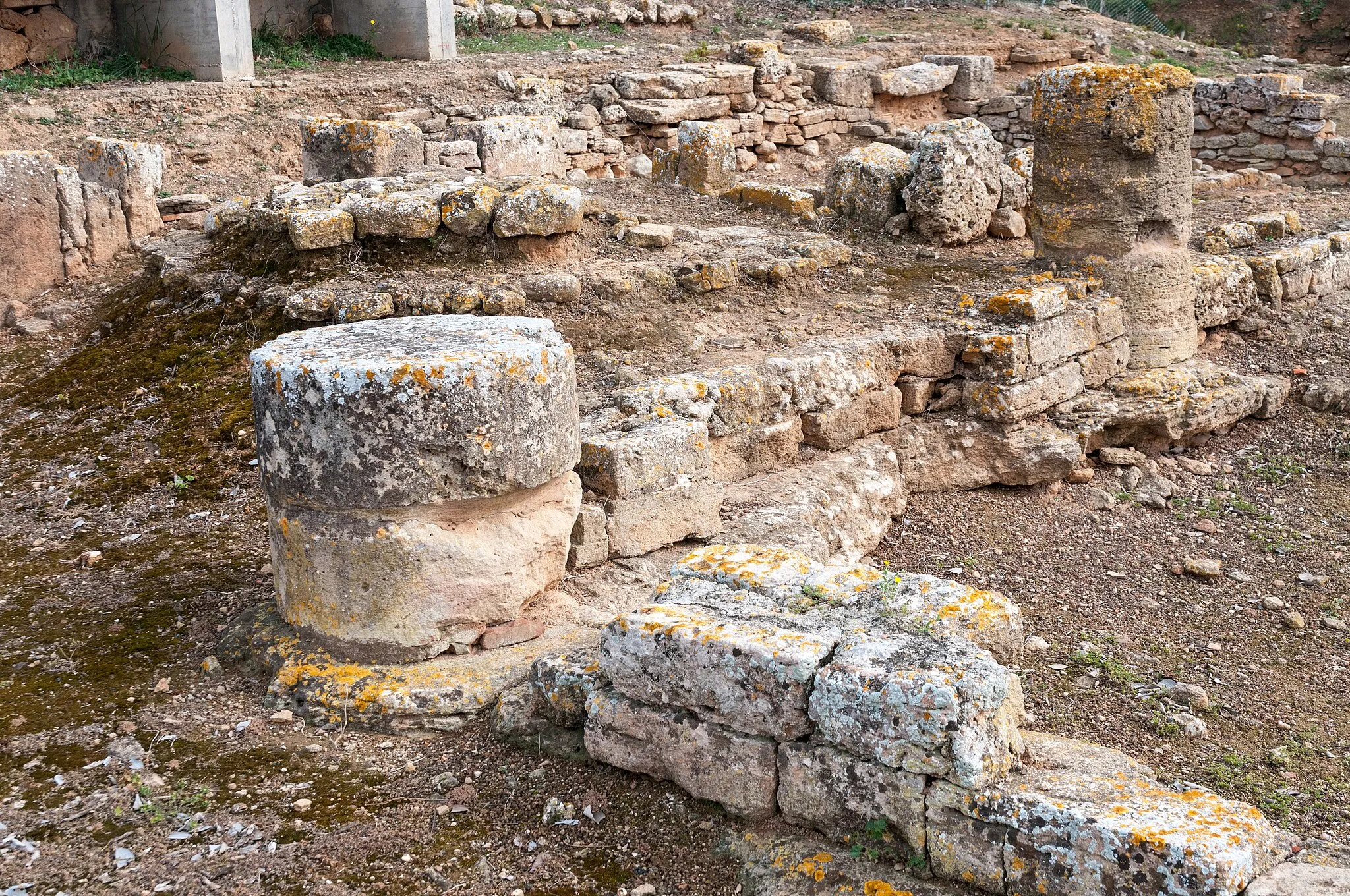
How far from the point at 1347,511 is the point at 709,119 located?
953 cm

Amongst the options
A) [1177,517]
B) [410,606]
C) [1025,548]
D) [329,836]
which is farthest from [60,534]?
[1177,517]

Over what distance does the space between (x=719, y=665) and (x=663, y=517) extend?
2.00 metres

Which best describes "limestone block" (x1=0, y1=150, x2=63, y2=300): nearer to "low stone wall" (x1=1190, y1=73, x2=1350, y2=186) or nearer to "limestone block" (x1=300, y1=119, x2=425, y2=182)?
"limestone block" (x1=300, y1=119, x2=425, y2=182)

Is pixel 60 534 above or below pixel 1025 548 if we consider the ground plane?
above

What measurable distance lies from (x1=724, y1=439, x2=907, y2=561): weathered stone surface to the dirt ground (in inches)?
11.2

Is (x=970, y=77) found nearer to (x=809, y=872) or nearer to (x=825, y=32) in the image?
(x=825, y=32)

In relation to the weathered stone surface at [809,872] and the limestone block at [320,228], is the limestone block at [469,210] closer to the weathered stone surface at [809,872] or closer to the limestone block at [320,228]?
the limestone block at [320,228]

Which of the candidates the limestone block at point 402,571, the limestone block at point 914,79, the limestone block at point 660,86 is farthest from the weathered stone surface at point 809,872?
the limestone block at point 914,79

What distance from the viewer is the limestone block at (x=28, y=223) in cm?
802

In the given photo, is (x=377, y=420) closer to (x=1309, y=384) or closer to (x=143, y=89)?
(x=1309, y=384)

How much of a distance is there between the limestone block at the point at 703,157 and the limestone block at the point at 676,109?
2.99 metres

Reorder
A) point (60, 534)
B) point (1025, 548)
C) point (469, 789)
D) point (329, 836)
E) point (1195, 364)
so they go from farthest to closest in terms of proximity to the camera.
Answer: point (1195, 364) < point (1025, 548) < point (60, 534) < point (469, 789) < point (329, 836)

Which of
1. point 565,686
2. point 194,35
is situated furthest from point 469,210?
point 194,35

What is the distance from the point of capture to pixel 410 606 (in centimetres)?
443
